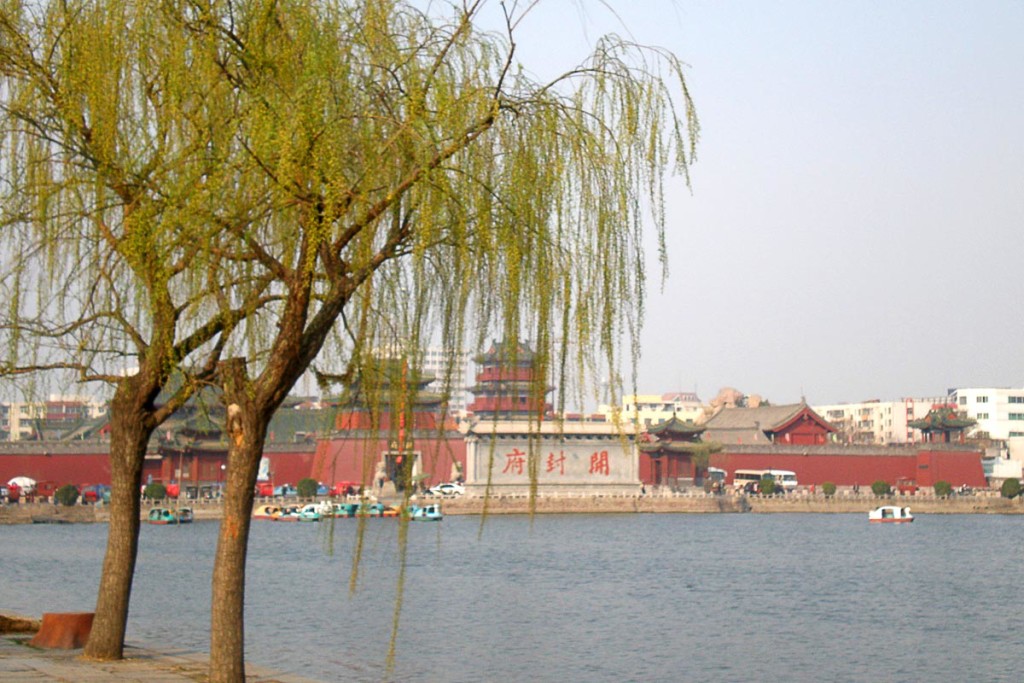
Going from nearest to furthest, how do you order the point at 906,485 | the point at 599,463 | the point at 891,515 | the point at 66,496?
the point at 66,496
the point at 891,515
the point at 599,463
the point at 906,485

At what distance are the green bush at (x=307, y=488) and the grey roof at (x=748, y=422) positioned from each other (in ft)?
83.1

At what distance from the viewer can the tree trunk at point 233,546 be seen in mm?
7461

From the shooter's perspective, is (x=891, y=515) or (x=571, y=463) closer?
(x=571, y=463)

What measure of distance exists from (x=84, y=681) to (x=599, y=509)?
4716cm

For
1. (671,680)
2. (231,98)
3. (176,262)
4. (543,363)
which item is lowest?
(671,680)

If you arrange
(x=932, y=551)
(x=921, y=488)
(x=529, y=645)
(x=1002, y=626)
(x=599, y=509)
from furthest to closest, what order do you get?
1. (x=921, y=488)
2. (x=599, y=509)
3. (x=932, y=551)
4. (x=1002, y=626)
5. (x=529, y=645)

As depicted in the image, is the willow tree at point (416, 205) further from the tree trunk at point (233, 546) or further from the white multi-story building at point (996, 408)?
the white multi-story building at point (996, 408)

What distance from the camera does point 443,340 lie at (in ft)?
24.6

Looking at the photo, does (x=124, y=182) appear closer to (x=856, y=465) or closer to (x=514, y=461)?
(x=514, y=461)

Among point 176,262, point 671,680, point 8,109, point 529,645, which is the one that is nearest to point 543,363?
point 176,262

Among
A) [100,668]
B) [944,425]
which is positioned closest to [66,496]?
[100,668]

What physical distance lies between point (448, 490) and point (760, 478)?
16.9 m

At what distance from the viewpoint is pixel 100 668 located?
31.1 feet

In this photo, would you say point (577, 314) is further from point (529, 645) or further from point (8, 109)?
point (529, 645)
